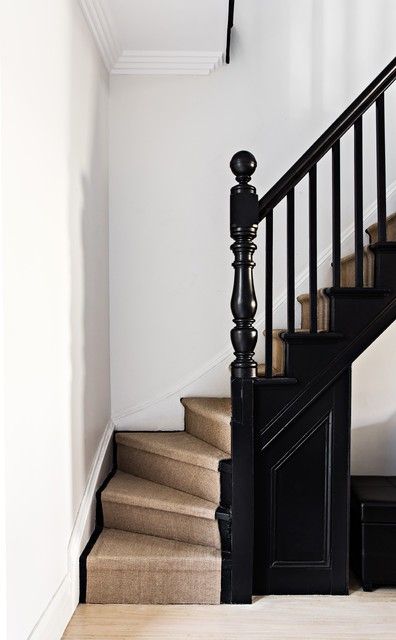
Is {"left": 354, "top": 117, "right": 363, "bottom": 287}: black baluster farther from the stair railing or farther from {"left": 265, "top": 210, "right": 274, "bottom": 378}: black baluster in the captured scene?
{"left": 265, "top": 210, "right": 274, "bottom": 378}: black baluster

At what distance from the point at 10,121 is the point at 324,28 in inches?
103

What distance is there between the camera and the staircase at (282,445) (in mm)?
2758

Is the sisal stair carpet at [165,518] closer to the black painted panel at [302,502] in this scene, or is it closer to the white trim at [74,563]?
the white trim at [74,563]

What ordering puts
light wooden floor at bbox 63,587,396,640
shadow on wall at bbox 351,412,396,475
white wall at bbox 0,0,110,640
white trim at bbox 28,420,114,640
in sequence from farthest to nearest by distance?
shadow on wall at bbox 351,412,396,475 < light wooden floor at bbox 63,587,396,640 < white trim at bbox 28,420,114,640 < white wall at bbox 0,0,110,640

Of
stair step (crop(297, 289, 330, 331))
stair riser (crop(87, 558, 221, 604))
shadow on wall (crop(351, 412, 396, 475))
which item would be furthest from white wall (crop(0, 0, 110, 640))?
shadow on wall (crop(351, 412, 396, 475))

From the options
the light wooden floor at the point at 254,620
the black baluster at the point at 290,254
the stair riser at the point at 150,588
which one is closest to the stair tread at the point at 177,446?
the stair riser at the point at 150,588

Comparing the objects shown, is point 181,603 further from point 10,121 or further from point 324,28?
point 324,28

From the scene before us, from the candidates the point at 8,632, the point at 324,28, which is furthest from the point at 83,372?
the point at 324,28

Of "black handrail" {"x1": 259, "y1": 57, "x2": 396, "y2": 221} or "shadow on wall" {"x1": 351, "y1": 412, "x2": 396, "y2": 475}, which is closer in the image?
"black handrail" {"x1": 259, "y1": 57, "x2": 396, "y2": 221}

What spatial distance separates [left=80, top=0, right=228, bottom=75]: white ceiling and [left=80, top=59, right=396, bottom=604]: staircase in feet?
3.18

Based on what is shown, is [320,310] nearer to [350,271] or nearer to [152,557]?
[350,271]

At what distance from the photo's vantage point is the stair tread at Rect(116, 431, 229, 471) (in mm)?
3057

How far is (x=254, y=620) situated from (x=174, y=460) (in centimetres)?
87

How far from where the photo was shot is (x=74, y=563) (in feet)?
8.77
